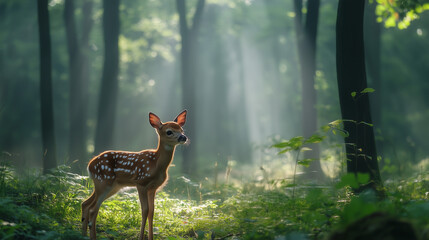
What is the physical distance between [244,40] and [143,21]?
13.7 m

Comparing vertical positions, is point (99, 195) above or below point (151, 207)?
above

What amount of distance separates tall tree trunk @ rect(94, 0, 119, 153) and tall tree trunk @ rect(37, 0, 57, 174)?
4.71 m

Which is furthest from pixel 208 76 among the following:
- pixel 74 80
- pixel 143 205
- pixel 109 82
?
pixel 143 205

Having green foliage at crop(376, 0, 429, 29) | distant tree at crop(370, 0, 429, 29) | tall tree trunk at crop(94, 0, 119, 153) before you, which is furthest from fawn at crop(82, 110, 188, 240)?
tall tree trunk at crop(94, 0, 119, 153)

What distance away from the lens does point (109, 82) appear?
49.4 feet

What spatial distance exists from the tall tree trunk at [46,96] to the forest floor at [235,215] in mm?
2728

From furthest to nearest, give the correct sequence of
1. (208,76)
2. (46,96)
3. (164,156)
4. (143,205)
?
1. (208,76)
2. (46,96)
3. (164,156)
4. (143,205)

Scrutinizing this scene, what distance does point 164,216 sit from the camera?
250 inches

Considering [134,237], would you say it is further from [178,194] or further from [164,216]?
[178,194]

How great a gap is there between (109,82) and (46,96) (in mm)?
5094

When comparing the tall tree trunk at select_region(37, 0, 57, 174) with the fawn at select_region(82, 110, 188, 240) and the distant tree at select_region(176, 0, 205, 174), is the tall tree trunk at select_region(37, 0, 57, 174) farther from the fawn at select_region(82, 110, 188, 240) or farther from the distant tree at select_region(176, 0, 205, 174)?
the distant tree at select_region(176, 0, 205, 174)

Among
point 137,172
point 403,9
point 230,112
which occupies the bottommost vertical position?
point 137,172

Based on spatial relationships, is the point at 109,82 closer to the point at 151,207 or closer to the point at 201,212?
the point at 201,212

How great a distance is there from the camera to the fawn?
567 cm
